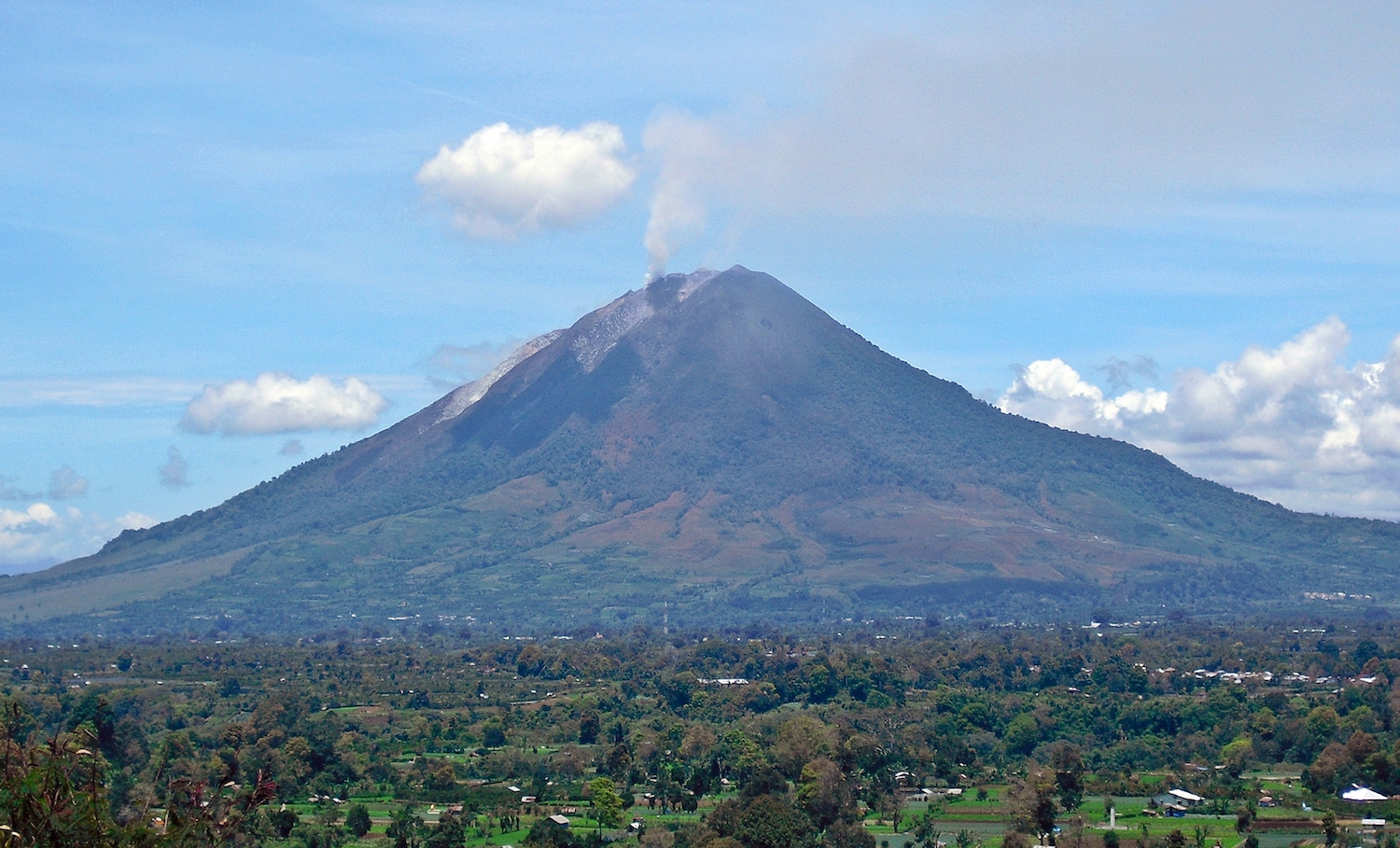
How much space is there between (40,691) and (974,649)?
57687mm

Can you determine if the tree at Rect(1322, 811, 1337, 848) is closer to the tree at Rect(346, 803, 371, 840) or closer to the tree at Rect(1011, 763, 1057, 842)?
the tree at Rect(1011, 763, 1057, 842)

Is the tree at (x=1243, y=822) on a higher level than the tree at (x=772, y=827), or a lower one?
lower

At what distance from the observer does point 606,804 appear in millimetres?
53500

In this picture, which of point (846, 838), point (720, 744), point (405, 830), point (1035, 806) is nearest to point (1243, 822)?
point (1035, 806)

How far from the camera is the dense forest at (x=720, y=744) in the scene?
49094 mm

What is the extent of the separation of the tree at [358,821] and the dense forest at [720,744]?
0.11 m

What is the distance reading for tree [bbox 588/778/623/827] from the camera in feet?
174

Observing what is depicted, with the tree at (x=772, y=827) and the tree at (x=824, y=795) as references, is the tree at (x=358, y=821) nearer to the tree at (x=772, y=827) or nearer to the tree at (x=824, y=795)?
the tree at (x=772, y=827)

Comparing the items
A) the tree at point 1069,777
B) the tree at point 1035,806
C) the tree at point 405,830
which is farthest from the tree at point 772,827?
the tree at point 1069,777

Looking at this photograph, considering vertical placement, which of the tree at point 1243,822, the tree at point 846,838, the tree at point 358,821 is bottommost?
the tree at point 1243,822

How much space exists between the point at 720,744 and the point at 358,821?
790 inches

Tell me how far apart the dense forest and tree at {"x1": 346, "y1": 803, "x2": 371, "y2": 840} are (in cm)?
11

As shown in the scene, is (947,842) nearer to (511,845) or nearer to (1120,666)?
(511,845)

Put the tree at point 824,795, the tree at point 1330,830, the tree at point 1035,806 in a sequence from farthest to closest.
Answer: the tree at point 824,795, the tree at point 1035,806, the tree at point 1330,830
